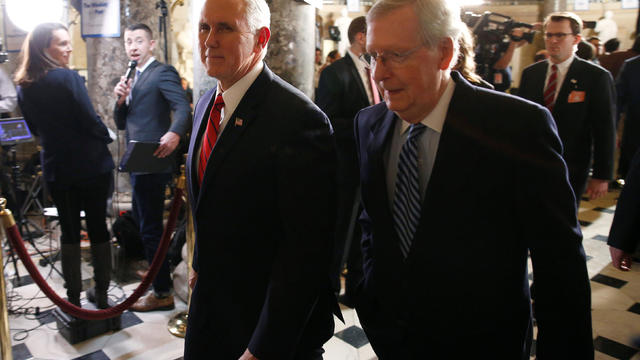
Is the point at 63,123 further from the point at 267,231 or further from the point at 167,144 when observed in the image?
the point at 267,231

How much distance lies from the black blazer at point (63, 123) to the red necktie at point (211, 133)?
200cm

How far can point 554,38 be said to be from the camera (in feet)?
12.8

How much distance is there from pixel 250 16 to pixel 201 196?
0.58 m

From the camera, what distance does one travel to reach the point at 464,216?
1.34 metres

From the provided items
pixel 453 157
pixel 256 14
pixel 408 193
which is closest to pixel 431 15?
pixel 453 157

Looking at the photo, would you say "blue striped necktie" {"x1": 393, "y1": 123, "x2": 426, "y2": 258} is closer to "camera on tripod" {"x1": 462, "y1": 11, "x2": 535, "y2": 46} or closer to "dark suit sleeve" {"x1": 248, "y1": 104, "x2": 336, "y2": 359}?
"dark suit sleeve" {"x1": 248, "y1": 104, "x2": 336, "y2": 359}

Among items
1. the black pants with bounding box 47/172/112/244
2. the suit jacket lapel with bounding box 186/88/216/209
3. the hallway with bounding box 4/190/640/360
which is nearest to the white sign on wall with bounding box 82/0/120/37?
the black pants with bounding box 47/172/112/244

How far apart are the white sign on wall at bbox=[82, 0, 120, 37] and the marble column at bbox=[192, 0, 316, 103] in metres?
2.48

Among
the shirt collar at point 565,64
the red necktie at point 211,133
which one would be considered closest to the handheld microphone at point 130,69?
the red necktie at point 211,133

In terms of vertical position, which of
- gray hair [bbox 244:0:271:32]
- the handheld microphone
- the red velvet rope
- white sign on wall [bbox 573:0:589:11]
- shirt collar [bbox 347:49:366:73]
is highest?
white sign on wall [bbox 573:0:589:11]

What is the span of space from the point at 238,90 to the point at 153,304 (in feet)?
8.86

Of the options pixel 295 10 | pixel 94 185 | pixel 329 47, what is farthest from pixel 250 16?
pixel 329 47

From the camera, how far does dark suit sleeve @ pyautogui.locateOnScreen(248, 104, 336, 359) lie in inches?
58.8

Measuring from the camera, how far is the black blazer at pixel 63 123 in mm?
3324
